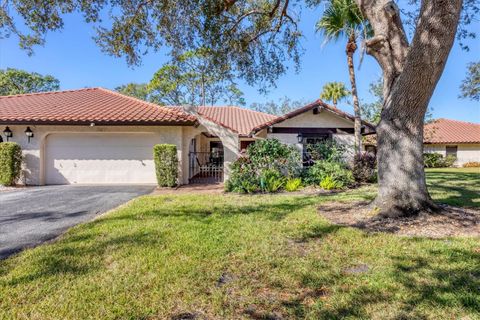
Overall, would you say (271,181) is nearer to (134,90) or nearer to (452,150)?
(452,150)

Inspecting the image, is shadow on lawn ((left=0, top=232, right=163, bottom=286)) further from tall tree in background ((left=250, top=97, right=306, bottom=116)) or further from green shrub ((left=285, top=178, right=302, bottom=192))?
tall tree in background ((left=250, top=97, right=306, bottom=116))

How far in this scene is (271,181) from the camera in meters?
10.8

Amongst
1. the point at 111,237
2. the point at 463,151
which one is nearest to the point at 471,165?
the point at 463,151

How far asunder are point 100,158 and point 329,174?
11.0m

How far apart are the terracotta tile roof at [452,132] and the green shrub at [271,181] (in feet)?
81.7

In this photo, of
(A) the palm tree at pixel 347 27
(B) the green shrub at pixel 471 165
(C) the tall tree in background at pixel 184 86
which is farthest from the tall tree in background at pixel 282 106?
(A) the palm tree at pixel 347 27

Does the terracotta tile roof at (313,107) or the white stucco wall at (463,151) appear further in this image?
the white stucco wall at (463,151)

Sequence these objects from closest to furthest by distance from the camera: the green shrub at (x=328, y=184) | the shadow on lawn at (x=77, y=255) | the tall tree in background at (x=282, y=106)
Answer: the shadow on lawn at (x=77, y=255) → the green shrub at (x=328, y=184) → the tall tree in background at (x=282, y=106)

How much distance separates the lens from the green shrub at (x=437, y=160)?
2794cm

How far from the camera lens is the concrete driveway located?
5.29m

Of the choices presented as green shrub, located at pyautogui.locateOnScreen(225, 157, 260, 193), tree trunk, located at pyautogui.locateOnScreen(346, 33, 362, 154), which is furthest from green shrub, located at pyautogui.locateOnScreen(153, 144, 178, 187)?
tree trunk, located at pyautogui.locateOnScreen(346, 33, 362, 154)

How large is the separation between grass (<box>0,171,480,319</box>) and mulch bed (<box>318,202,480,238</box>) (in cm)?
45

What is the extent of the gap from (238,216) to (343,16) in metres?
11.5

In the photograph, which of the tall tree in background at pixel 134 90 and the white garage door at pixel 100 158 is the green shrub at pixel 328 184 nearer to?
the white garage door at pixel 100 158
